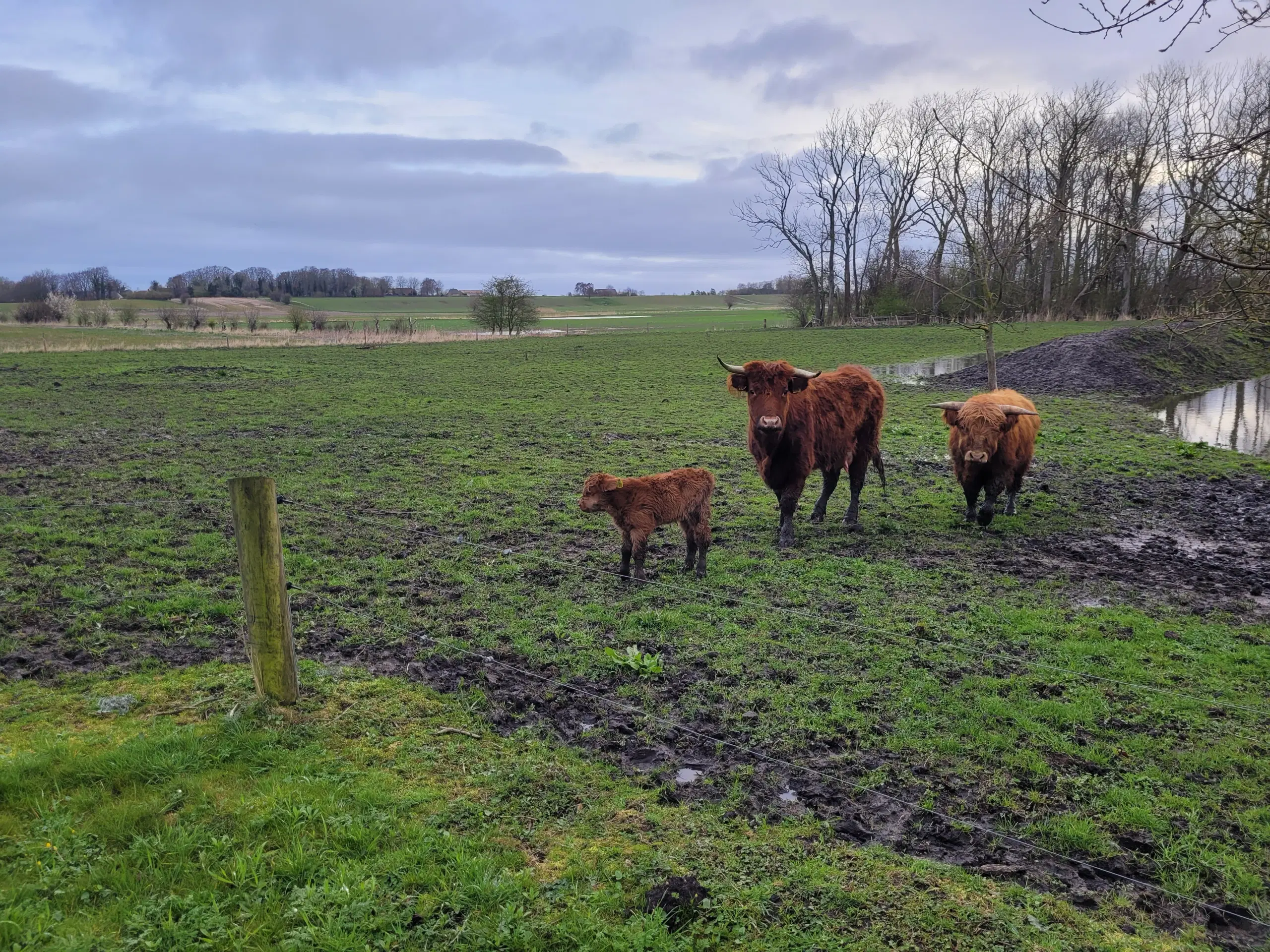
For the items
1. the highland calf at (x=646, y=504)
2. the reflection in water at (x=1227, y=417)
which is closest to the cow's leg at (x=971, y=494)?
the highland calf at (x=646, y=504)

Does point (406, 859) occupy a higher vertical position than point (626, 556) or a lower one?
lower

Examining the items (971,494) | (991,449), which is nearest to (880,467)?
(971,494)

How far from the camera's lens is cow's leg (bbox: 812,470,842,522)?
32.7ft

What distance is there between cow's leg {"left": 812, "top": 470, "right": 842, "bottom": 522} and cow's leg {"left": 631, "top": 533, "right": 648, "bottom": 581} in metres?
3.36

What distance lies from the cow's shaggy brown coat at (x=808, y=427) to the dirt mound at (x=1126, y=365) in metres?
14.6

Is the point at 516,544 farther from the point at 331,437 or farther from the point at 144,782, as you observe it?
the point at 331,437

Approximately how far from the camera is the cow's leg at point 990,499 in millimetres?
9453

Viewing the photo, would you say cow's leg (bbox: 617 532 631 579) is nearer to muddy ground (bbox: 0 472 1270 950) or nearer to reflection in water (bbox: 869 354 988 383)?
muddy ground (bbox: 0 472 1270 950)

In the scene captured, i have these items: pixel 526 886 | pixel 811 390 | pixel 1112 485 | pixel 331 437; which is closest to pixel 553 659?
pixel 526 886

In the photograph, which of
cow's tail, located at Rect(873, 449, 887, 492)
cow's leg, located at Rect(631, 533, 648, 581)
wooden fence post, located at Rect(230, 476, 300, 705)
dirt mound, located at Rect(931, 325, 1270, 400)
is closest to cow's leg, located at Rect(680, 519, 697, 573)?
cow's leg, located at Rect(631, 533, 648, 581)

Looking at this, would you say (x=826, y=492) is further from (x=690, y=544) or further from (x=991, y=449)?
(x=690, y=544)

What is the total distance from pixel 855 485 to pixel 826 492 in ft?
1.28

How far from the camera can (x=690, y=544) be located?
7797 millimetres

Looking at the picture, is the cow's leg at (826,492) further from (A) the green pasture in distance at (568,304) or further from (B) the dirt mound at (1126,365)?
(A) the green pasture in distance at (568,304)
